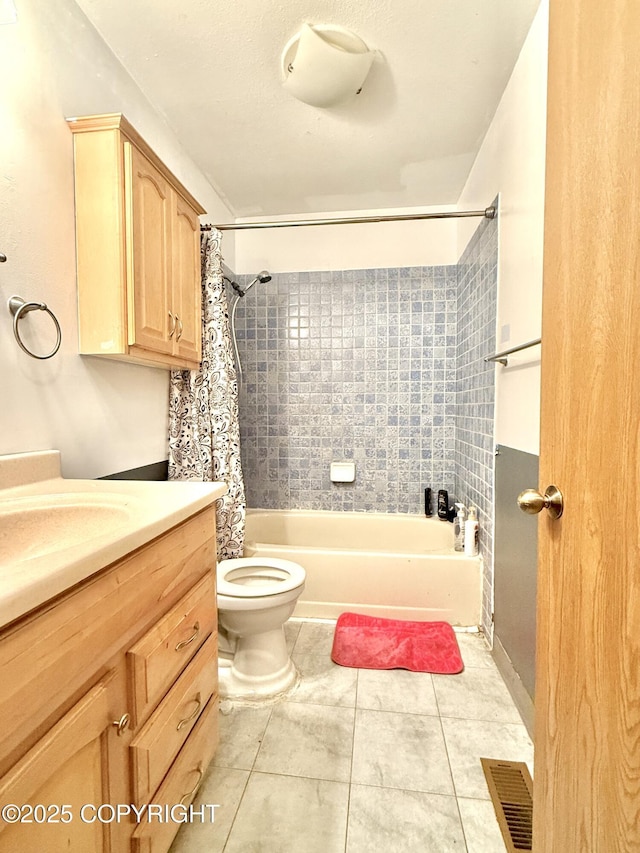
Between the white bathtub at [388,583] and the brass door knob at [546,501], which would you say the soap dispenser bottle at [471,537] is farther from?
the brass door knob at [546,501]

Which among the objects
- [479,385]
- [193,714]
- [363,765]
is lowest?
[363,765]

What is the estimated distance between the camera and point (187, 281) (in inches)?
68.4

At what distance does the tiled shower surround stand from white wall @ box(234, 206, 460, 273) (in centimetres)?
7

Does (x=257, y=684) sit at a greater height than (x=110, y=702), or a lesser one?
lesser

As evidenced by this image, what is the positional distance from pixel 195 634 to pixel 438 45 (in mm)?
2135

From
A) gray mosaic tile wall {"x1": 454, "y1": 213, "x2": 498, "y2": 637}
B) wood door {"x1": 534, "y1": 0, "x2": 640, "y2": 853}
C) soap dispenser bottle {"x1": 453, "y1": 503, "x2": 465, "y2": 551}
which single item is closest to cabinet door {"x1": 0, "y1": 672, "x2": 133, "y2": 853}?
wood door {"x1": 534, "y1": 0, "x2": 640, "y2": 853}

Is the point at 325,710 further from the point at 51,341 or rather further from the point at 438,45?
the point at 438,45

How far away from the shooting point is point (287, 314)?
2.83 meters

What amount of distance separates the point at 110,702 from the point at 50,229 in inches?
50.1

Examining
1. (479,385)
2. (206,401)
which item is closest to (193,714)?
(206,401)

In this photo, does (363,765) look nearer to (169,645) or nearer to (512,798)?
(512,798)

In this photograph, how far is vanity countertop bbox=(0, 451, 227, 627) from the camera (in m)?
0.53

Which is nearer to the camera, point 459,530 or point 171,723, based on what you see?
point 171,723

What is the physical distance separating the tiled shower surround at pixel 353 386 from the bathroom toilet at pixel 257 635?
1129mm
